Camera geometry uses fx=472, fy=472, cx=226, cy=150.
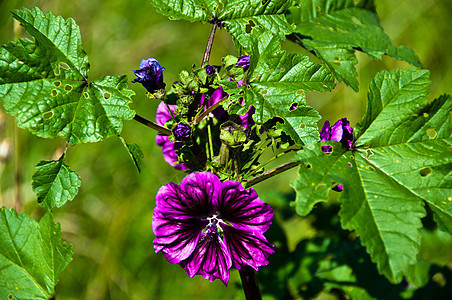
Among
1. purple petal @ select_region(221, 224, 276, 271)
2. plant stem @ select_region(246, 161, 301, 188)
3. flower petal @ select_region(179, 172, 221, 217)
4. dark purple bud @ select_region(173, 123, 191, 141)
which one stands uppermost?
dark purple bud @ select_region(173, 123, 191, 141)

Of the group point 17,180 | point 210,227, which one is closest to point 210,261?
point 210,227

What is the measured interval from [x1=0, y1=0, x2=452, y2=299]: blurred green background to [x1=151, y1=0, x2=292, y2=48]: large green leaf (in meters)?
0.85

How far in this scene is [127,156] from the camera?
9.14 ft

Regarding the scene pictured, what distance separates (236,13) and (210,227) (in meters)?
0.51

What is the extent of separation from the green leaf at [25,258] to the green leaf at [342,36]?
32.2 inches

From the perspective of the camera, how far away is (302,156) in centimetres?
94

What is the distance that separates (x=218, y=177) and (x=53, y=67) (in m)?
0.42

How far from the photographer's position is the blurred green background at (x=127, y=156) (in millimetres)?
2346

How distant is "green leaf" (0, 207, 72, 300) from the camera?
1208 mm

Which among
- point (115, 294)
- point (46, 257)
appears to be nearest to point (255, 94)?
point (46, 257)

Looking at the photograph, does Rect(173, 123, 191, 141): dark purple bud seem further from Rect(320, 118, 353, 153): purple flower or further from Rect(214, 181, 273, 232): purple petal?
Rect(320, 118, 353, 153): purple flower

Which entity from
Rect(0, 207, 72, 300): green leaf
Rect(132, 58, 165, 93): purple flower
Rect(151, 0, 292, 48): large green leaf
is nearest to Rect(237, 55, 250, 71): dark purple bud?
Rect(151, 0, 292, 48): large green leaf

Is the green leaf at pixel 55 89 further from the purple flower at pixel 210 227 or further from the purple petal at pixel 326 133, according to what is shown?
the purple petal at pixel 326 133

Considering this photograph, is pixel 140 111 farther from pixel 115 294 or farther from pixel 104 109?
pixel 104 109
